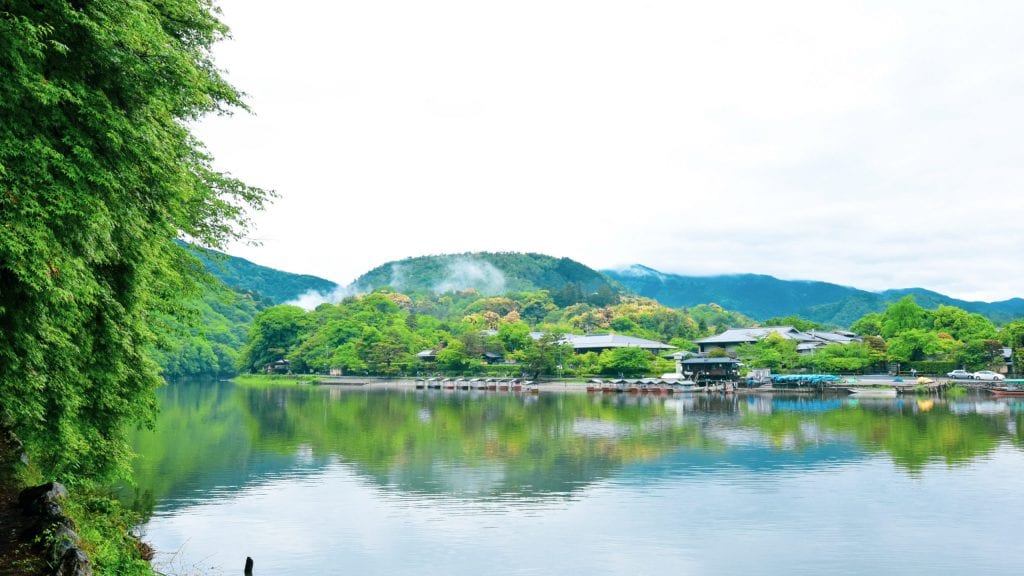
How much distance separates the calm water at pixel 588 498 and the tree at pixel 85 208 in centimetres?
372

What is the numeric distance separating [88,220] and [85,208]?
0.55 ft

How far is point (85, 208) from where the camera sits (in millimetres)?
7898

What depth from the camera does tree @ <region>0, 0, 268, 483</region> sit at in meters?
7.37

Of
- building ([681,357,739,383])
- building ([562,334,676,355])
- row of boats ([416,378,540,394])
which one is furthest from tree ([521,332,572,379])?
building ([681,357,739,383])

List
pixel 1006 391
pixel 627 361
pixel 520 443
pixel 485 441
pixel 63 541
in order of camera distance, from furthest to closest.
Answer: pixel 627 361 < pixel 1006 391 < pixel 485 441 < pixel 520 443 < pixel 63 541

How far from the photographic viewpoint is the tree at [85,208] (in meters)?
7.37

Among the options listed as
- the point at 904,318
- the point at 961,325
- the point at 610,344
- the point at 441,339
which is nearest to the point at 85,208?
the point at 610,344

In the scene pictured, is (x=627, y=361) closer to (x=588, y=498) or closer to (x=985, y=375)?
(x=985, y=375)

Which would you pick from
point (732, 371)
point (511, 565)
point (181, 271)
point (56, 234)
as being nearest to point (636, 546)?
point (511, 565)

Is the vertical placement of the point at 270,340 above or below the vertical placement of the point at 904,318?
below

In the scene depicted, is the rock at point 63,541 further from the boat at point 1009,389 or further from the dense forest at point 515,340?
the boat at point 1009,389

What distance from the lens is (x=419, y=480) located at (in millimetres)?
20156

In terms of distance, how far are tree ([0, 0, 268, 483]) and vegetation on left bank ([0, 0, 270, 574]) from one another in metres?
0.02

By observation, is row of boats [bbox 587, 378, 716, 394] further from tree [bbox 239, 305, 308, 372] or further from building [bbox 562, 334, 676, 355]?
tree [bbox 239, 305, 308, 372]
